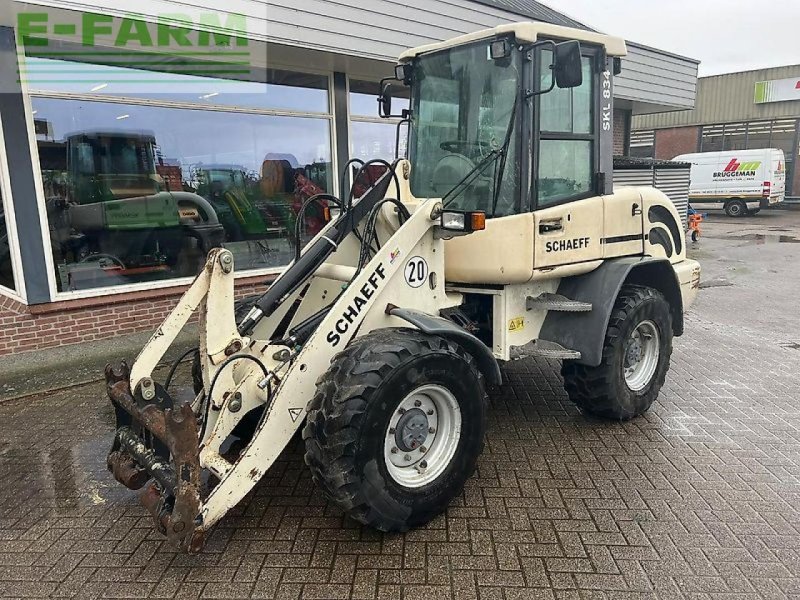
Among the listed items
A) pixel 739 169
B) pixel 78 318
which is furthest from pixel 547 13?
pixel 739 169

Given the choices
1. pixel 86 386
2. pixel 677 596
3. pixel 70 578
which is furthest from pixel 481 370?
pixel 86 386

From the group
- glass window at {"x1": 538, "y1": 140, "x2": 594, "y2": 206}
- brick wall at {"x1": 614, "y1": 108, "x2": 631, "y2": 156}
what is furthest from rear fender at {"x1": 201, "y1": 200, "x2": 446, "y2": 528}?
brick wall at {"x1": 614, "y1": 108, "x2": 631, "y2": 156}

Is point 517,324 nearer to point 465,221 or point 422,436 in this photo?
point 465,221

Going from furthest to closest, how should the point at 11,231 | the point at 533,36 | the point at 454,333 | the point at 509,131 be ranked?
the point at 11,231
the point at 509,131
the point at 533,36
the point at 454,333

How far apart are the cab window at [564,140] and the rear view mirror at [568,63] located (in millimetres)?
383

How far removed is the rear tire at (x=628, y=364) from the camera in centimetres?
436

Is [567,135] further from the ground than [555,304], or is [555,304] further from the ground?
[567,135]

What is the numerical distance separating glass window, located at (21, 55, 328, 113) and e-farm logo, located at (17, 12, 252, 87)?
0.01 meters

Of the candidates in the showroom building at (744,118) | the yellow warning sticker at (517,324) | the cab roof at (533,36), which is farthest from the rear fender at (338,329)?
the showroom building at (744,118)

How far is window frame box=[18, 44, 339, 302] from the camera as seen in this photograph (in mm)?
6047

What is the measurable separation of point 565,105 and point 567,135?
21 cm

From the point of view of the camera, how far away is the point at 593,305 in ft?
14.0

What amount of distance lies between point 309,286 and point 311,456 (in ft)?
4.96

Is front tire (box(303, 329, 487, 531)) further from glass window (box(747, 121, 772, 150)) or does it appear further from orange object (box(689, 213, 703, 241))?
glass window (box(747, 121, 772, 150))
